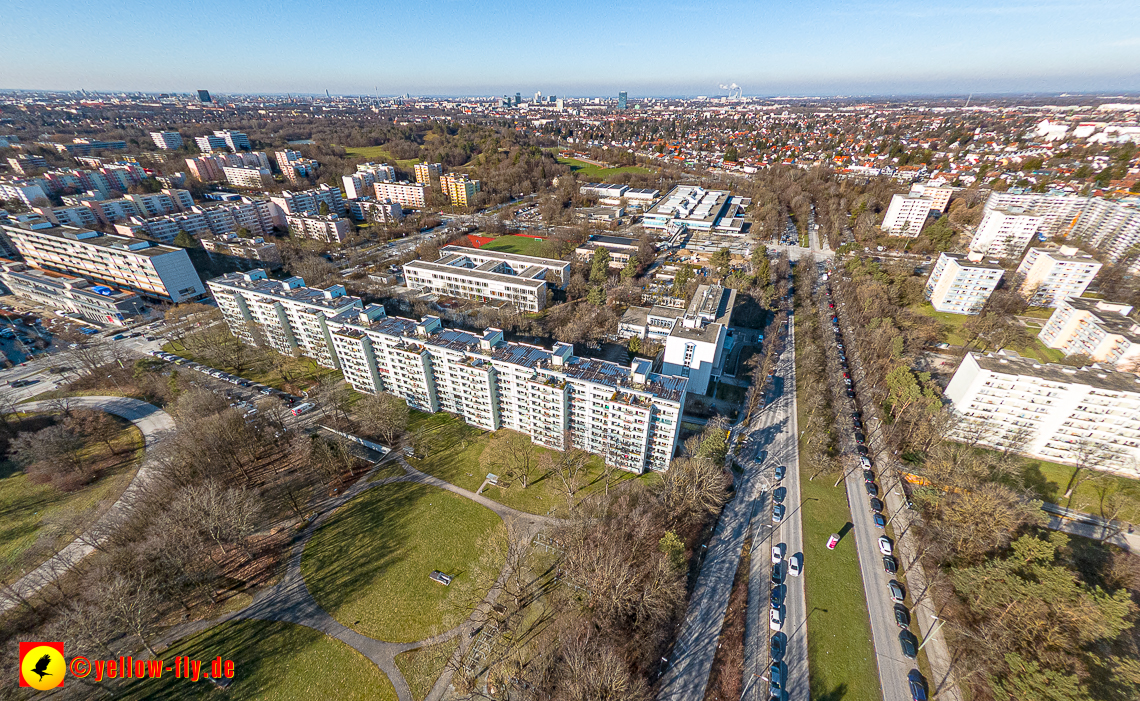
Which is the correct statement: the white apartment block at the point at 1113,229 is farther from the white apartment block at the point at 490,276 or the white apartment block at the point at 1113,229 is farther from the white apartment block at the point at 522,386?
the white apartment block at the point at 490,276

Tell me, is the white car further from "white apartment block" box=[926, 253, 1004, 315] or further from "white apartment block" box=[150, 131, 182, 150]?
"white apartment block" box=[150, 131, 182, 150]

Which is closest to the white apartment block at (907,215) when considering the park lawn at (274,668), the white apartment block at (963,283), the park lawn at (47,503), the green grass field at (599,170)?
the white apartment block at (963,283)

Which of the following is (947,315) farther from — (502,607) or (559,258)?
(502,607)

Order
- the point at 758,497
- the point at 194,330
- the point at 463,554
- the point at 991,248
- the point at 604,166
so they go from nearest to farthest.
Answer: the point at 463,554 → the point at 758,497 → the point at 194,330 → the point at 991,248 → the point at 604,166

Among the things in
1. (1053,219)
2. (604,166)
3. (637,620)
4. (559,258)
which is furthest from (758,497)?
(604,166)

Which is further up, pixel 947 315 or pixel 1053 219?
pixel 1053 219

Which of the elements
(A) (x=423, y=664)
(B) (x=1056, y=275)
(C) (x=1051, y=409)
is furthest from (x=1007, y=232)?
(A) (x=423, y=664)

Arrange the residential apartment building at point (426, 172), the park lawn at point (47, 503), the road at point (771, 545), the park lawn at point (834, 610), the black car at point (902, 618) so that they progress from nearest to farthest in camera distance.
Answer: the park lawn at point (834, 610) → the road at point (771, 545) → the black car at point (902, 618) → the park lawn at point (47, 503) → the residential apartment building at point (426, 172)
